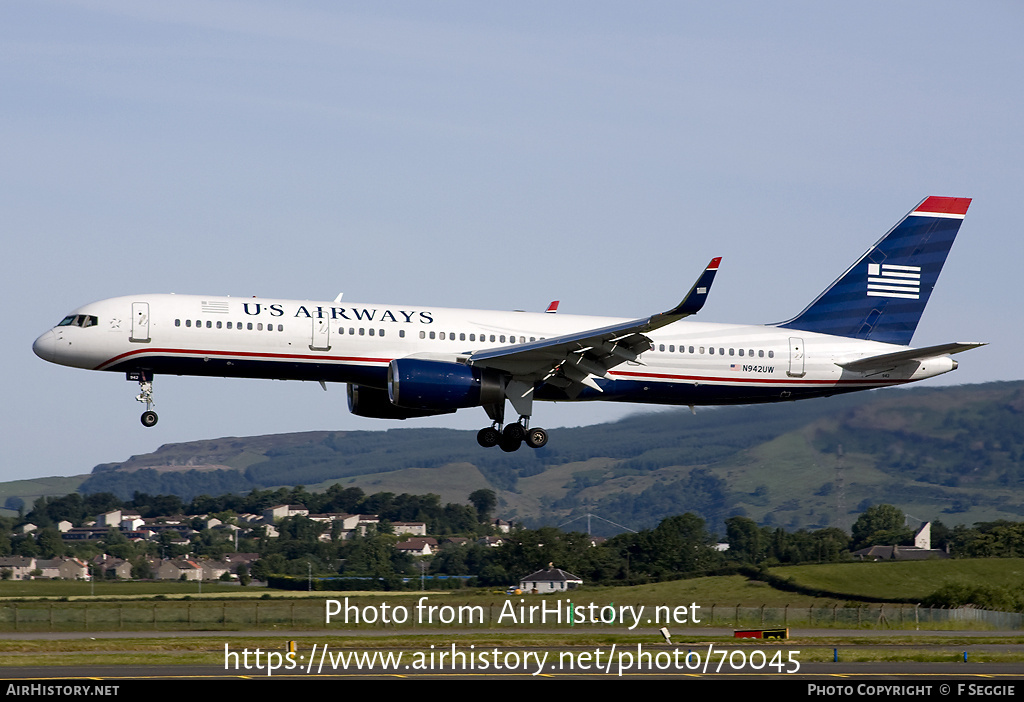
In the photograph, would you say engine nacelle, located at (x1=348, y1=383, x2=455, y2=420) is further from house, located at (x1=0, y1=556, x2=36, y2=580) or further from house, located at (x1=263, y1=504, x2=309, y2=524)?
house, located at (x1=263, y1=504, x2=309, y2=524)

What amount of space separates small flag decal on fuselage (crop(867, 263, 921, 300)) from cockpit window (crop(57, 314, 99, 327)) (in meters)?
26.7

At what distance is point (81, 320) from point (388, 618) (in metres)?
19.4

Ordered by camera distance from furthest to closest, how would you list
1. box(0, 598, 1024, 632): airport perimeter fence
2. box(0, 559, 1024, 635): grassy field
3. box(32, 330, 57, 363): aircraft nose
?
1. box(0, 559, 1024, 635): grassy field
2. box(0, 598, 1024, 632): airport perimeter fence
3. box(32, 330, 57, 363): aircraft nose

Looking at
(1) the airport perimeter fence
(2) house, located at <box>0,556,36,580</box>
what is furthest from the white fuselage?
(2) house, located at <box>0,556,36,580</box>

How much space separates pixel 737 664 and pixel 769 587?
3803 centimetres

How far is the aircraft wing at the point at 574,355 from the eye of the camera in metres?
36.8

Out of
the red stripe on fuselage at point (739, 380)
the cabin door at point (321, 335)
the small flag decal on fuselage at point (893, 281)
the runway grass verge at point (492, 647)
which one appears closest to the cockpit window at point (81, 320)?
the cabin door at point (321, 335)

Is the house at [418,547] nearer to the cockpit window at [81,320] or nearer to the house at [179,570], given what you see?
the house at [179,570]

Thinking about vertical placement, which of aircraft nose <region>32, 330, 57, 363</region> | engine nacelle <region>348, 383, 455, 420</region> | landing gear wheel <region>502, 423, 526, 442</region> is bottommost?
landing gear wheel <region>502, 423, 526, 442</region>

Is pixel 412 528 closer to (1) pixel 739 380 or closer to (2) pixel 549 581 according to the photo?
(2) pixel 549 581

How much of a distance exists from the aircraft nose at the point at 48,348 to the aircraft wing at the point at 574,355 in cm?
1251

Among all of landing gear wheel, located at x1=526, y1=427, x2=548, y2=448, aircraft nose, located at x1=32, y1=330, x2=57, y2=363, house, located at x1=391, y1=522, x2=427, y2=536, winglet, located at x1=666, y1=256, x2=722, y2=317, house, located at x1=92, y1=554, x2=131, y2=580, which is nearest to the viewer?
winglet, located at x1=666, y1=256, x2=722, y2=317

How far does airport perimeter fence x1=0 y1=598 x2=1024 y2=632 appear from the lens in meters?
48.2

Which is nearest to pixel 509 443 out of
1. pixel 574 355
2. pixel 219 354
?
pixel 574 355
